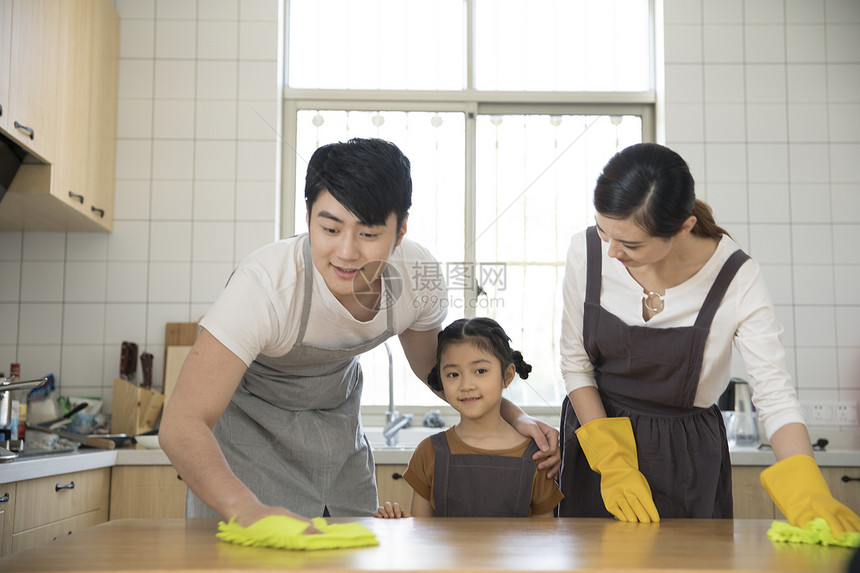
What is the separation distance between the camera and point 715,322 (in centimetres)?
126

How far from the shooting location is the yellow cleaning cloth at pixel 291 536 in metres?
0.84

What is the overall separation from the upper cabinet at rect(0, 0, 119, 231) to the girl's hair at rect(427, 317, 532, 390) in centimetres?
118

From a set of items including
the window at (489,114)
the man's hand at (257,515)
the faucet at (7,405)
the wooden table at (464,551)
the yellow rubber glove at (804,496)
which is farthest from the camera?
the window at (489,114)

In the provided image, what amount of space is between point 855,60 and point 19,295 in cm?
297

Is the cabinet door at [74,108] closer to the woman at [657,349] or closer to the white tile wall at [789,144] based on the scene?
the woman at [657,349]

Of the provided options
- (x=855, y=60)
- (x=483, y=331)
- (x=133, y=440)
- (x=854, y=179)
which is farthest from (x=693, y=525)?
(x=855, y=60)

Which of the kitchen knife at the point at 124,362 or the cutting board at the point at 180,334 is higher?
the cutting board at the point at 180,334

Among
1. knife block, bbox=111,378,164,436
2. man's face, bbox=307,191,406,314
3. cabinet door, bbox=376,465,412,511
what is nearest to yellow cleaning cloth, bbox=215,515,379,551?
man's face, bbox=307,191,406,314

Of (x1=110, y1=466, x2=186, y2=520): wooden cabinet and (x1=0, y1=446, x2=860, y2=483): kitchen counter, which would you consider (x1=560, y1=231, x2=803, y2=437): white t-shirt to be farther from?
(x1=110, y1=466, x2=186, y2=520): wooden cabinet

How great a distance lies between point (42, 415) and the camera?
7.76 ft

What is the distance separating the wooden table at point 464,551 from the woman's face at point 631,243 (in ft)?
1.31

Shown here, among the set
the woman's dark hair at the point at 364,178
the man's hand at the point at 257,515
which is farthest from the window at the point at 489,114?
the man's hand at the point at 257,515

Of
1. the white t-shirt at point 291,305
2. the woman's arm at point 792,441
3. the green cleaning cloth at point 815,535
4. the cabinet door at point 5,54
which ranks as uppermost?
the cabinet door at point 5,54

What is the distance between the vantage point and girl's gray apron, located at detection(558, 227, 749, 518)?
1285mm
